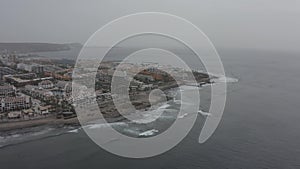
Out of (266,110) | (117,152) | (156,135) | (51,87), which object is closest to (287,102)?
(266,110)

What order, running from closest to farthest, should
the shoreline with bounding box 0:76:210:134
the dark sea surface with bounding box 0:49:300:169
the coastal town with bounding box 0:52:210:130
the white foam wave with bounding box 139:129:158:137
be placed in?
the dark sea surface with bounding box 0:49:300:169 → the white foam wave with bounding box 139:129:158:137 → the shoreline with bounding box 0:76:210:134 → the coastal town with bounding box 0:52:210:130

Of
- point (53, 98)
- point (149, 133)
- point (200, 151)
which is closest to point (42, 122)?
point (53, 98)

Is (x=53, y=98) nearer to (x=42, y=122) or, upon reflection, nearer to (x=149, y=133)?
(x=42, y=122)

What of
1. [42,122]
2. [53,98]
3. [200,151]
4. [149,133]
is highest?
[53,98]

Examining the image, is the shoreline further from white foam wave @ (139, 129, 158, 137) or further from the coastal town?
white foam wave @ (139, 129, 158, 137)

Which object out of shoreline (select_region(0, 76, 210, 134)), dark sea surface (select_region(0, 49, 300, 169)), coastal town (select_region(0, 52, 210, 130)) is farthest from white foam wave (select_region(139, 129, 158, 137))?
coastal town (select_region(0, 52, 210, 130))

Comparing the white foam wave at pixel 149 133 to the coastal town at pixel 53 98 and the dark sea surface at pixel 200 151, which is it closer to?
the dark sea surface at pixel 200 151

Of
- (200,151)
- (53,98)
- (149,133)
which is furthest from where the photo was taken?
(53,98)

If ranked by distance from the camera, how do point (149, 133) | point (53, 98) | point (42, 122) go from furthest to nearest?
point (53, 98)
point (42, 122)
point (149, 133)

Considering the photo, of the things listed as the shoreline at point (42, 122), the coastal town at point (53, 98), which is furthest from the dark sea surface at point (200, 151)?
the coastal town at point (53, 98)

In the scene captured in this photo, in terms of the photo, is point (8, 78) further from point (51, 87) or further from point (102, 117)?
point (102, 117)

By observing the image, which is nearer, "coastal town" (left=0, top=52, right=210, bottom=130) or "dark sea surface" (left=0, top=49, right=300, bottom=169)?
"dark sea surface" (left=0, top=49, right=300, bottom=169)
